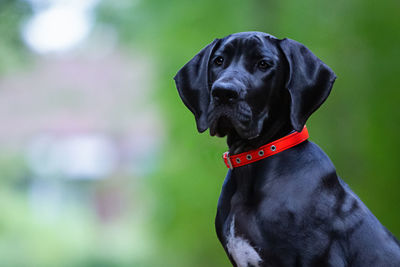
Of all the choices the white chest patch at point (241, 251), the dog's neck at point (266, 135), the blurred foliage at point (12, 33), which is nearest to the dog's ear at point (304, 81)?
the dog's neck at point (266, 135)

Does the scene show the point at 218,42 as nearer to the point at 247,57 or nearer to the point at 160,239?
the point at 247,57

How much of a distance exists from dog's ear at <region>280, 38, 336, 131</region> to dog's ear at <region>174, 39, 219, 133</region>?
339mm

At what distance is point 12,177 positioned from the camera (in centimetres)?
989

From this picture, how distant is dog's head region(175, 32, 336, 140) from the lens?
2102 millimetres

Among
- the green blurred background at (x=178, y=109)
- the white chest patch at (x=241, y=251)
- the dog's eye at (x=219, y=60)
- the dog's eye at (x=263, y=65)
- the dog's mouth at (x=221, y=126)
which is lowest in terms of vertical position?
the white chest patch at (x=241, y=251)

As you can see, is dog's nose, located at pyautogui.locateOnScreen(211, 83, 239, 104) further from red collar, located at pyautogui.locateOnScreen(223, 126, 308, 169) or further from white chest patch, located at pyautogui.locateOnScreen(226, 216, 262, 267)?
white chest patch, located at pyautogui.locateOnScreen(226, 216, 262, 267)

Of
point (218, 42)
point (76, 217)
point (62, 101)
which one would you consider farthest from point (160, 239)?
point (218, 42)

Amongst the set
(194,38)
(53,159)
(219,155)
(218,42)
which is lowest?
(218,42)

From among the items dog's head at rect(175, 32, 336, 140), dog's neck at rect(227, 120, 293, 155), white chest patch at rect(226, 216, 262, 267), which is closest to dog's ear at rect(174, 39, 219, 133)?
dog's head at rect(175, 32, 336, 140)

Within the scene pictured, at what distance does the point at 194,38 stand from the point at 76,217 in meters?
6.37

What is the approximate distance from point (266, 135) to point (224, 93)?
11.2 inches

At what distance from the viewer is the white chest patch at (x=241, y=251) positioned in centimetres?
207

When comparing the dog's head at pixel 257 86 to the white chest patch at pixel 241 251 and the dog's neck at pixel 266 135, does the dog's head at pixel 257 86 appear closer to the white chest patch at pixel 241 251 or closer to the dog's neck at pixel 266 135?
the dog's neck at pixel 266 135

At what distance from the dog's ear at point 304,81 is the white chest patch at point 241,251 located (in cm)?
49
